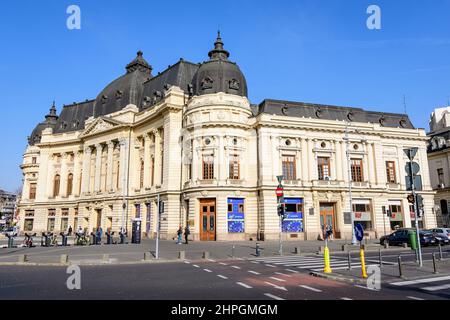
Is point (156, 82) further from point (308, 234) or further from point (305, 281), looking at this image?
point (305, 281)

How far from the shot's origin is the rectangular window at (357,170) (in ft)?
146

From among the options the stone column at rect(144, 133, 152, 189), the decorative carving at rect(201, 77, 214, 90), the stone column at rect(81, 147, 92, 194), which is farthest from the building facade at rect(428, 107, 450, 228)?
the stone column at rect(81, 147, 92, 194)

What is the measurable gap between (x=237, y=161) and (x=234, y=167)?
80 cm

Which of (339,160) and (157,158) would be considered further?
(157,158)

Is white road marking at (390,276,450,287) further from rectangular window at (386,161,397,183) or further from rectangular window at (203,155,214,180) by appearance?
rectangular window at (386,161,397,183)

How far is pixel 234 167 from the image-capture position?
132 feet

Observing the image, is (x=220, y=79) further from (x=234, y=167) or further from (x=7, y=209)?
(x=7, y=209)

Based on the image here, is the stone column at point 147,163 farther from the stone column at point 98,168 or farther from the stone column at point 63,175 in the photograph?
the stone column at point 63,175

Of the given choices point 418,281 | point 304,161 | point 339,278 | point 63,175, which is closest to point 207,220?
point 304,161

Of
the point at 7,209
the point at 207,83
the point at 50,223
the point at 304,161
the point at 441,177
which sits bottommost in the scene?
the point at 50,223

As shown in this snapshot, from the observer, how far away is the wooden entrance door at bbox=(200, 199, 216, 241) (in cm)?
3844

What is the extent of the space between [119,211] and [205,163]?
1803 centimetres

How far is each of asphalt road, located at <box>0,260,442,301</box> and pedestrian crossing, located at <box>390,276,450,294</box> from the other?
0.93ft
